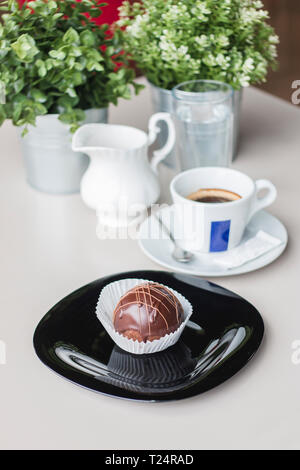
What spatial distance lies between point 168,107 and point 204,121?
3.9 inches

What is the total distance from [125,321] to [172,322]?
5 cm

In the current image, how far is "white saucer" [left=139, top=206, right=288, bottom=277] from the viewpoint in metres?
0.89

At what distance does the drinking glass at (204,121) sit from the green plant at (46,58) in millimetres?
121

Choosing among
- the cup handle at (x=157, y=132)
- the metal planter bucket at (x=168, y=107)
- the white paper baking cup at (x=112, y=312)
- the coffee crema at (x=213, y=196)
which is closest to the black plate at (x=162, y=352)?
the white paper baking cup at (x=112, y=312)

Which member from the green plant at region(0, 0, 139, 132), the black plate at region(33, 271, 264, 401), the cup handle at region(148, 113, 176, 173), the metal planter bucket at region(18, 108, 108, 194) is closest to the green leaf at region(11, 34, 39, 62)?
the green plant at region(0, 0, 139, 132)

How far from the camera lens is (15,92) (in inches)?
39.0

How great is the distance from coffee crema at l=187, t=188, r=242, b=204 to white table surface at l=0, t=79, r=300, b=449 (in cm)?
11

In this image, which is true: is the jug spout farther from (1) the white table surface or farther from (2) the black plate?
(2) the black plate

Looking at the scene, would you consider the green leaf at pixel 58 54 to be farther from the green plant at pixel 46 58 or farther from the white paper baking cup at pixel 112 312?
the white paper baking cup at pixel 112 312

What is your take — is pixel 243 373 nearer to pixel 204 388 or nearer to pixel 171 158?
pixel 204 388

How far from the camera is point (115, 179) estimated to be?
1.00 meters

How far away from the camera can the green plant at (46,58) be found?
96 cm
